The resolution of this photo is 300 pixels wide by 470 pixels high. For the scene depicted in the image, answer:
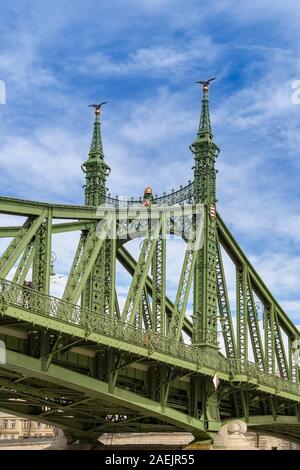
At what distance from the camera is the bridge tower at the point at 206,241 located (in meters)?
58.9

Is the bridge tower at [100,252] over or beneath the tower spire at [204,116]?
beneath

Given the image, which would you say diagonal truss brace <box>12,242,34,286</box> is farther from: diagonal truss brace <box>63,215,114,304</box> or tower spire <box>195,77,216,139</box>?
tower spire <box>195,77,216,139</box>

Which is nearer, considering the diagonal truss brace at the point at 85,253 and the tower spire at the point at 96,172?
the diagonal truss brace at the point at 85,253

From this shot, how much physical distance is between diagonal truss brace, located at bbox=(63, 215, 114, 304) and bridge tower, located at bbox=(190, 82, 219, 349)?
33.7 ft

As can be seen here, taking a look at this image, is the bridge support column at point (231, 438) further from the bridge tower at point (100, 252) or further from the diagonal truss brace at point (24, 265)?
the diagonal truss brace at point (24, 265)

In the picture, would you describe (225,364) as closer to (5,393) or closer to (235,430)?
(235,430)

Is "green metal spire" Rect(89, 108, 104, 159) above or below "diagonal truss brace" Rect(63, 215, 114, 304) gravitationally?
above

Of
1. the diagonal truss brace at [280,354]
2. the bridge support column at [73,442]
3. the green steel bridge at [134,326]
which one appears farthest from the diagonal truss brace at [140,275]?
the diagonal truss brace at [280,354]

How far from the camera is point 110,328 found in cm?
4391

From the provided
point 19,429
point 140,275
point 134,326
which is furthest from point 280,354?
point 19,429

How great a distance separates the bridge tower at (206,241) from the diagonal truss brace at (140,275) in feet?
17.7

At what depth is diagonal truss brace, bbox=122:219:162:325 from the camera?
1985 inches

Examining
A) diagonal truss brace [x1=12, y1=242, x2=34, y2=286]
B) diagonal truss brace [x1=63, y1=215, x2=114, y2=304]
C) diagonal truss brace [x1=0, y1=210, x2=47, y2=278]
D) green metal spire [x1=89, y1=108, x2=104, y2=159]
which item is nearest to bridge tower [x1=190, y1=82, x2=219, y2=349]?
green metal spire [x1=89, y1=108, x2=104, y2=159]

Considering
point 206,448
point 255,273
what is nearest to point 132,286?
point 206,448
